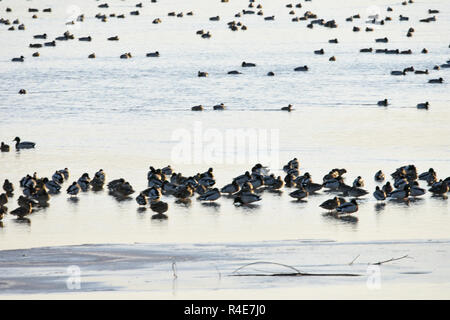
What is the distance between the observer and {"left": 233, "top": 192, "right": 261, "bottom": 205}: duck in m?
20.8

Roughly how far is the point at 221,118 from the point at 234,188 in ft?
45.5

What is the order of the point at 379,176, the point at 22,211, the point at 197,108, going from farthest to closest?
1. the point at 197,108
2. the point at 379,176
3. the point at 22,211

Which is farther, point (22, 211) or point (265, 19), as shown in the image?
point (265, 19)

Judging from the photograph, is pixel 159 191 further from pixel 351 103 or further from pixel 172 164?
pixel 351 103

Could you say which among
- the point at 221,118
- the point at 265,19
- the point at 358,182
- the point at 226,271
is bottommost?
the point at 226,271

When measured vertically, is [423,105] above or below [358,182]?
above

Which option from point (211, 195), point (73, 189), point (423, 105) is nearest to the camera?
point (211, 195)

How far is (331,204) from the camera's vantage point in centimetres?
1986

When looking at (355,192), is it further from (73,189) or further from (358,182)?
(73,189)

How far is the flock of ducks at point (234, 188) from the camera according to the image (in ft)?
67.7

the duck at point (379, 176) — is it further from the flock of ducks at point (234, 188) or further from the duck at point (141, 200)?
the duck at point (141, 200)

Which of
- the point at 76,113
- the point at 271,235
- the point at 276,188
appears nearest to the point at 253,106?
the point at 76,113

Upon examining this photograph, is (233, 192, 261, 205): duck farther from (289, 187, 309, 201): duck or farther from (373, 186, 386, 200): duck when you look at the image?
(373, 186, 386, 200): duck

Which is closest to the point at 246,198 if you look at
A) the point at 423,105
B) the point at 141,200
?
the point at 141,200
